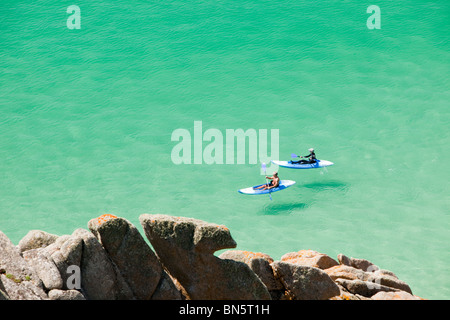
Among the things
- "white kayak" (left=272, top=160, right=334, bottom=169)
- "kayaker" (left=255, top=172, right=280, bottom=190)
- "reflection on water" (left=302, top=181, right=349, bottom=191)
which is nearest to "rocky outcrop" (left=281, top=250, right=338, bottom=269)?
"kayaker" (left=255, top=172, right=280, bottom=190)

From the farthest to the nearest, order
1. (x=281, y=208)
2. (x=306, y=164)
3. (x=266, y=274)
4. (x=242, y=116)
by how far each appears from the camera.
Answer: (x=242, y=116) → (x=306, y=164) → (x=281, y=208) → (x=266, y=274)

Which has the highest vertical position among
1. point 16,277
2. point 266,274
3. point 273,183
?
point 16,277

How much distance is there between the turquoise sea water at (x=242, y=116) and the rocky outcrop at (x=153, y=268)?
12728 mm

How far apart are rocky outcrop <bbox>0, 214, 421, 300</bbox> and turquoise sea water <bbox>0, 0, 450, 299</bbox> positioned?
12.7m

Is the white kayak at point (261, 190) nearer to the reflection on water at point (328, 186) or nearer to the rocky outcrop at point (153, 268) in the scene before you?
the reflection on water at point (328, 186)

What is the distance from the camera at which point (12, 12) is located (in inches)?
2039

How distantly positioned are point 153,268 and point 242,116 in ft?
97.5

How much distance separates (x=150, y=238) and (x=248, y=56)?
35983 mm

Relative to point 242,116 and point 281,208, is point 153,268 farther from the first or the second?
point 242,116

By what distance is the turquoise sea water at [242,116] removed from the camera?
101 ft

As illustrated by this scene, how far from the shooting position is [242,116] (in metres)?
42.0

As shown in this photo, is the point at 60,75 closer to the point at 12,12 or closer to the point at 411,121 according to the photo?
the point at 12,12

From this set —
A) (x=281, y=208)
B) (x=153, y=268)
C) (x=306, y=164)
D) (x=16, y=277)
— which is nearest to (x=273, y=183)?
(x=281, y=208)

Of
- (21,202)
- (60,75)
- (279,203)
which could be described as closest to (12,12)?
(60,75)
